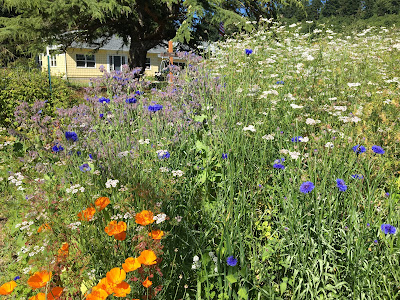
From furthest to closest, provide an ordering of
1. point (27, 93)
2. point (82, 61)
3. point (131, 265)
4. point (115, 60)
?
point (115, 60) → point (82, 61) → point (27, 93) → point (131, 265)

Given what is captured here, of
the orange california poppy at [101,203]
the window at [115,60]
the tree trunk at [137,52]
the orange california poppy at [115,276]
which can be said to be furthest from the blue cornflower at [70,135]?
the window at [115,60]

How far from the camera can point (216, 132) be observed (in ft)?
9.86

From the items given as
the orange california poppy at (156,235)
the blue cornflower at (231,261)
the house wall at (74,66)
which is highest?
the orange california poppy at (156,235)

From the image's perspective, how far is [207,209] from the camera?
2262 mm

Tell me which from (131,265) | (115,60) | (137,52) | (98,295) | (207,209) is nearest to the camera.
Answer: (98,295)

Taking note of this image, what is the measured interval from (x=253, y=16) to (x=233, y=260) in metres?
15.2

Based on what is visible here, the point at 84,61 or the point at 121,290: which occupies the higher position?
the point at 121,290

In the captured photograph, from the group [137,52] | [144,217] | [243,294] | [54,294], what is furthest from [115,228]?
[137,52]

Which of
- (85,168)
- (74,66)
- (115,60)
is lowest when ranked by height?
(74,66)

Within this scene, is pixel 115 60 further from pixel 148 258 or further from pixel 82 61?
pixel 148 258

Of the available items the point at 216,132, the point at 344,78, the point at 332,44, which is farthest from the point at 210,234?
the point at 332,44

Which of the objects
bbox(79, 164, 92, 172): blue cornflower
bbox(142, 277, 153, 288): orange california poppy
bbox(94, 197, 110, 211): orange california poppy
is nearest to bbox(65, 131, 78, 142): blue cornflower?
bbox(79, 164, 92, 172): blue cornflower

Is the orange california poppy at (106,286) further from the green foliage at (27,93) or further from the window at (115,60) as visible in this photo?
the window at (115,60)

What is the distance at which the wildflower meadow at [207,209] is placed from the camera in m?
1.72
